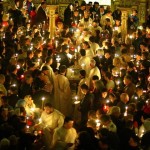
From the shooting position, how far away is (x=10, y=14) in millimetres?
20844

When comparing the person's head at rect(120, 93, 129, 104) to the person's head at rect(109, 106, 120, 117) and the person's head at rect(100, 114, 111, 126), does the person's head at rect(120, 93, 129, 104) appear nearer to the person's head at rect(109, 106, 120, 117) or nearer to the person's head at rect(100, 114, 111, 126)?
the person's head at rect(109, 106, 120, 117)

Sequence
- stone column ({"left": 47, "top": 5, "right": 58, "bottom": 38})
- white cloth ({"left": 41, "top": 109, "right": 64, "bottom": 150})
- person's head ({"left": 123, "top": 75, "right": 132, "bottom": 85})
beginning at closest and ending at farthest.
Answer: white cloth ({"left": 41, "top": 109, "right": 64, "bottom": 150}) → person's head ({"left": 123, "top": 75, "right": 132, "bottom": 85}) → stone column ({"left": 47, "top": 5, "right": 58, "bottom": 38})

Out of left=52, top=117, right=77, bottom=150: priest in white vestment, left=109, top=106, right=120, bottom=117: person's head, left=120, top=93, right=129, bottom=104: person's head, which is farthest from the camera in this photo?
left=120, top=93, right=129, bottom=104: person's head

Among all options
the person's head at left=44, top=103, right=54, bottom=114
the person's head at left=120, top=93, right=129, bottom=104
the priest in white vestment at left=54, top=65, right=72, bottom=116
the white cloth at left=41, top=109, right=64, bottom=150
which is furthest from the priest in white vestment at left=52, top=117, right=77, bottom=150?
the priest in white vestment at left=54, top=65, right=72, bottom=116

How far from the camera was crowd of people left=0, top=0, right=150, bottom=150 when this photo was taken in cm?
1038

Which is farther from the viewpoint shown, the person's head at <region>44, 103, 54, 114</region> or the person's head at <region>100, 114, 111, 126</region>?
the person's head at <region>44, 103, 54, 114</region>

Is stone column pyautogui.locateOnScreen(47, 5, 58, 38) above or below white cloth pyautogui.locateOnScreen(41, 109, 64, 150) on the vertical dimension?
above

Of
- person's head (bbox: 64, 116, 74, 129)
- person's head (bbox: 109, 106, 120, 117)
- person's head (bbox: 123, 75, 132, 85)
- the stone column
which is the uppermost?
the stone column

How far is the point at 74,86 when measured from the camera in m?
16.2

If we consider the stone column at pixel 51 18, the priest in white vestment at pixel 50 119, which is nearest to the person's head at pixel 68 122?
the priest in white vestment at pixel 50 119

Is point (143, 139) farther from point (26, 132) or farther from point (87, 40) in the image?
point (87, 40)

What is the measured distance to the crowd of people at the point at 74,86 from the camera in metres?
10.4

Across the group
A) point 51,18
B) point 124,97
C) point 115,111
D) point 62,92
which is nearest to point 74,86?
point 62,92

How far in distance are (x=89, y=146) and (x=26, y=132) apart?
4.92 feet
